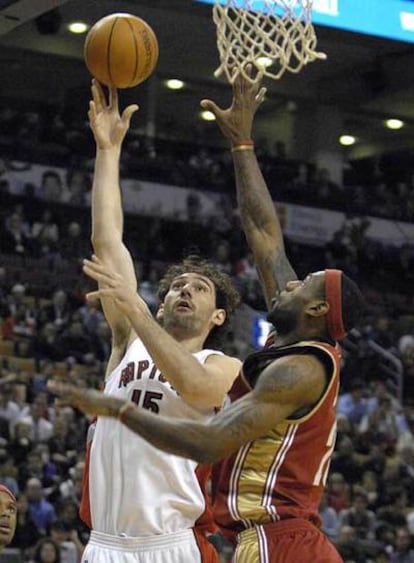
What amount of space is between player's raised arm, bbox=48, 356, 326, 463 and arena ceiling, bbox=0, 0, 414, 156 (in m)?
15.2

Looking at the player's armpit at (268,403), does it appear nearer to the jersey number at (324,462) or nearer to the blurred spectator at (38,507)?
the jersey number at (324,462)

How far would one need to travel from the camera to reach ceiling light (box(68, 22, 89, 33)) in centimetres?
2003

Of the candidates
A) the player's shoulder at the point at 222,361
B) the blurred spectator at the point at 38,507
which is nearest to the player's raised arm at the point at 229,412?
the player's shoulder at the point at 222,361

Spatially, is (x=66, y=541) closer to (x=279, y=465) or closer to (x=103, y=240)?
(x=103, y=240)

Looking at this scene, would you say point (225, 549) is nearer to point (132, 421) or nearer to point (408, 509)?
point (408, 509)

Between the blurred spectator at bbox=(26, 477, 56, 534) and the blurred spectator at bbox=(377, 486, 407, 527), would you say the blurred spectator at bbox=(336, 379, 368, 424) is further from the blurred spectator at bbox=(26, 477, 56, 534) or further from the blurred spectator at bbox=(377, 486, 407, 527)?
the blurred spectator at bbox=(26, 477, 56, 534)

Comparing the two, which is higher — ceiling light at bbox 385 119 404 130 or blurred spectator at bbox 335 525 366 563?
ceiling light at bbox 385 119 404 130

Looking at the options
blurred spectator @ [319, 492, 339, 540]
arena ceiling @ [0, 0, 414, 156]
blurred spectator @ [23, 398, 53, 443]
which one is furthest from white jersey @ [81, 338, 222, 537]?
arena ceiling @ [0, 0, 414, 156]

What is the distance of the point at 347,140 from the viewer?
24.5 meters

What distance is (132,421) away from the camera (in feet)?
11.5

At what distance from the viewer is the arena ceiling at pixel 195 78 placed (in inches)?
787

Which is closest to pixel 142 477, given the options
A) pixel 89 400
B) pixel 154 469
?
pixel 154 469

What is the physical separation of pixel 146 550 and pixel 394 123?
19777 millimetres

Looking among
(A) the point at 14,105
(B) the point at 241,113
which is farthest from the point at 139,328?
(A) the point at 14,105
